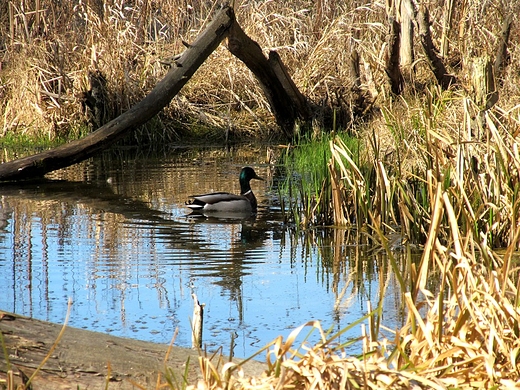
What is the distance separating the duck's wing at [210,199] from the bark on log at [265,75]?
10.1 ft

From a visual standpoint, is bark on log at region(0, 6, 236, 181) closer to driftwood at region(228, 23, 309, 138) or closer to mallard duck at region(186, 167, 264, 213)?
driftwood at region(228, 23, 309, 138)

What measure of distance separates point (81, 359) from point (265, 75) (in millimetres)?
9850

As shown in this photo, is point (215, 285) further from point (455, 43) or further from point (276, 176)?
point (455, 43)

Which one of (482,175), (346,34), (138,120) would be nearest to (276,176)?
(138,120)

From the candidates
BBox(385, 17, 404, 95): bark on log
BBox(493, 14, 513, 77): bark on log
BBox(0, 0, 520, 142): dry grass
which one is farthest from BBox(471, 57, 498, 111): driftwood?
BBox(0, 0, 520, 142): dry grass

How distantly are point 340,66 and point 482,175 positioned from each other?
9105mm

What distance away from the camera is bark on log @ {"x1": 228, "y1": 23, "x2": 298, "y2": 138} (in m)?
11.1

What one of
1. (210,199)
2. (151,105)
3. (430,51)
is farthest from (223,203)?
(430,51)

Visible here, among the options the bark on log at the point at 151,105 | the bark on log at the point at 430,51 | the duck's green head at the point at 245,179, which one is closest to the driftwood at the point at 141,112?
the bark on log at the point at 151,105

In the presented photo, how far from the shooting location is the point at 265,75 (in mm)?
12219

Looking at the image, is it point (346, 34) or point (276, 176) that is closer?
point (276, 176)

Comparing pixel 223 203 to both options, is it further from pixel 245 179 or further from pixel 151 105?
pixel 151 105

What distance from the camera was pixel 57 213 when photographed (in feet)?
27.7

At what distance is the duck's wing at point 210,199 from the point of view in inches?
334
